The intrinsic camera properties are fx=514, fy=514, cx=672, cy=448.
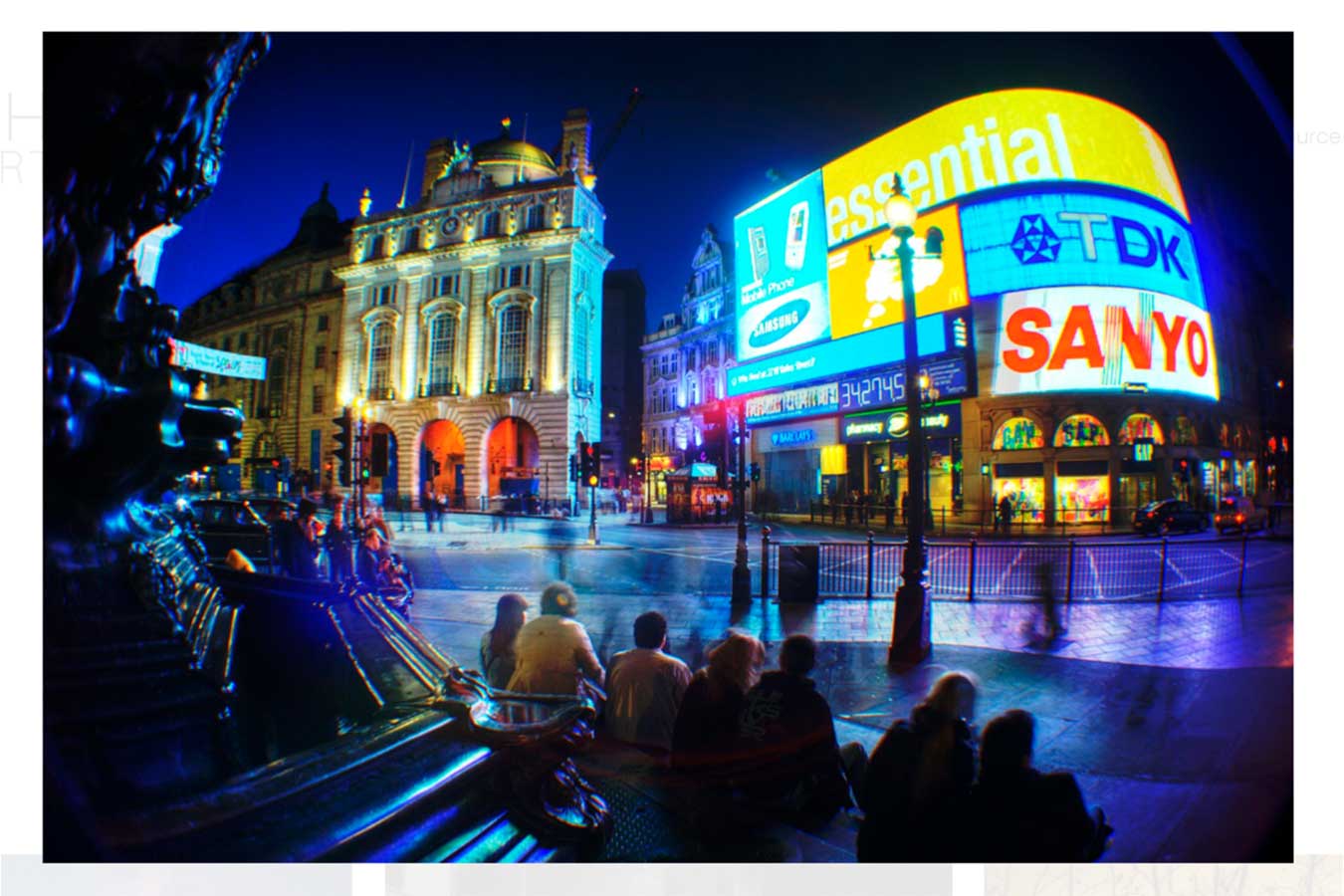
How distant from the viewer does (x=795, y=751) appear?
2.46 metres

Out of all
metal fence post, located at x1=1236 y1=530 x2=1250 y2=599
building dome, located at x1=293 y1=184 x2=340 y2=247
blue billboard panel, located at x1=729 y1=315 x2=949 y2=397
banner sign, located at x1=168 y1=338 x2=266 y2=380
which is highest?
building dome, located at x1=293 y1=184 x2=340 y2=247

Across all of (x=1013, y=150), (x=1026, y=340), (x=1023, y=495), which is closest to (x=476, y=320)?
(x=1026, y=340)

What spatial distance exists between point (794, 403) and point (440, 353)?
691cm

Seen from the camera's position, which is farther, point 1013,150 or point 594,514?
point 1013,150

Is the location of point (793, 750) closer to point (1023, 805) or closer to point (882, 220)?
point (1023, 805)

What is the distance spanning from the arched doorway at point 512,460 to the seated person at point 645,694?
173cm

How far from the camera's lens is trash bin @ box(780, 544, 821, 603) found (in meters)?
5.40

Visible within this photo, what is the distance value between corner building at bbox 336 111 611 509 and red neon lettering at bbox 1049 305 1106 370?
379 cm

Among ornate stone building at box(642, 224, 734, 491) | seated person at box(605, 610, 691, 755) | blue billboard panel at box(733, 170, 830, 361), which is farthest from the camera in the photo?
ornate stone building at box(642, 224, 734, 491)

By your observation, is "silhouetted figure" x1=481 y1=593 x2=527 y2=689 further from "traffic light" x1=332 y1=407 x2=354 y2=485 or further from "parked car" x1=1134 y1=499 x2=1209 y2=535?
"parked car" x1=1134 y1=499 x2=1209 y2=535

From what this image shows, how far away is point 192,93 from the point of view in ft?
7.72

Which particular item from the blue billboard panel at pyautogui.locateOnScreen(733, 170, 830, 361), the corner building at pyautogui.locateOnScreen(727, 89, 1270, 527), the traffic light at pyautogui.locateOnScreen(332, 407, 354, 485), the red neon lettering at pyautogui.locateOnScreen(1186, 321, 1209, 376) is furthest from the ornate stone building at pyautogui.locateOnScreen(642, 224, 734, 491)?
the red neon lettering at pyautogui.locateOnScreen(1186, 321, 1209, 376)
